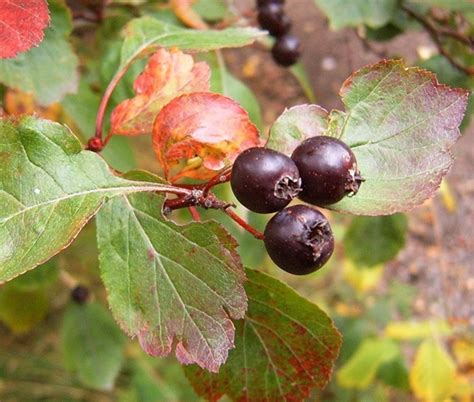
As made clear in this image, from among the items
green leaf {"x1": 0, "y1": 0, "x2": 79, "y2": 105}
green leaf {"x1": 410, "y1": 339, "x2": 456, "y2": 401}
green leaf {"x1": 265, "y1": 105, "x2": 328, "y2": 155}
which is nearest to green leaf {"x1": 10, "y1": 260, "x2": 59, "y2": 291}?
green leaf {"x1": 0, "y1": 0, "x2": 79, "y2": 105}

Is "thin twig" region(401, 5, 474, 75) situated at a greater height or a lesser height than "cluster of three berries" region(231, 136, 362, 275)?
lesser

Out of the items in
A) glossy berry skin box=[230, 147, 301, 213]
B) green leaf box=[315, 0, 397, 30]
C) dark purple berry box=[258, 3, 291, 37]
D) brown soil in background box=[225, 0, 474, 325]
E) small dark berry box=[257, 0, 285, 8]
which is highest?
glossy berry skin box=[230, 147, 301, 213]

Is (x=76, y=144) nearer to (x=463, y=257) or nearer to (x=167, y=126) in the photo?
(x=167, y=126)

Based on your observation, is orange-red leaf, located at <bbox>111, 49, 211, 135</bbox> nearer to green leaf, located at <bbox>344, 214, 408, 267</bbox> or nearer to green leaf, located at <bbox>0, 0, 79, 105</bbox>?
green leaf, located at <bbox>0, 0, 79, 105</bbox>

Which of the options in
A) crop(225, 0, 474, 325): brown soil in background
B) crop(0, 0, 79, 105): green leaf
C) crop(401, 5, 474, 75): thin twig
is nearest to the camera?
crop(0, 0, 79, 105): green leaf

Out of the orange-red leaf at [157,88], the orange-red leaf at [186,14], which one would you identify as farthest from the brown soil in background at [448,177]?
the orange-red leaf at [157,88]

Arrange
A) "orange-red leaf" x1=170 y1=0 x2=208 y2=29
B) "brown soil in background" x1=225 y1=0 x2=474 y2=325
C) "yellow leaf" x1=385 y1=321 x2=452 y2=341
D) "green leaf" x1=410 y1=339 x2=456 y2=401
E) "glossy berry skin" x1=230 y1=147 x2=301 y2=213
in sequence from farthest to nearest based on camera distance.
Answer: "brown soil in background" x1=225 y1=0 x2=474 y2=325 → "yellow leaf" x1=385 y1=321 x2=452 y2=341 → "green leaf" x1=410 y1=339 x2=456 y2=401 → "orange-red leaf" x1=170 y1=0 x2=208 y2=29 → "glossy berry skin" x1=230 y1=147 x2=301 y2=213

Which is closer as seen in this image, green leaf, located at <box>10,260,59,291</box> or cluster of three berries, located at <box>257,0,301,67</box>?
cluster of three berries, located at <box>257,0,301,67</box>
